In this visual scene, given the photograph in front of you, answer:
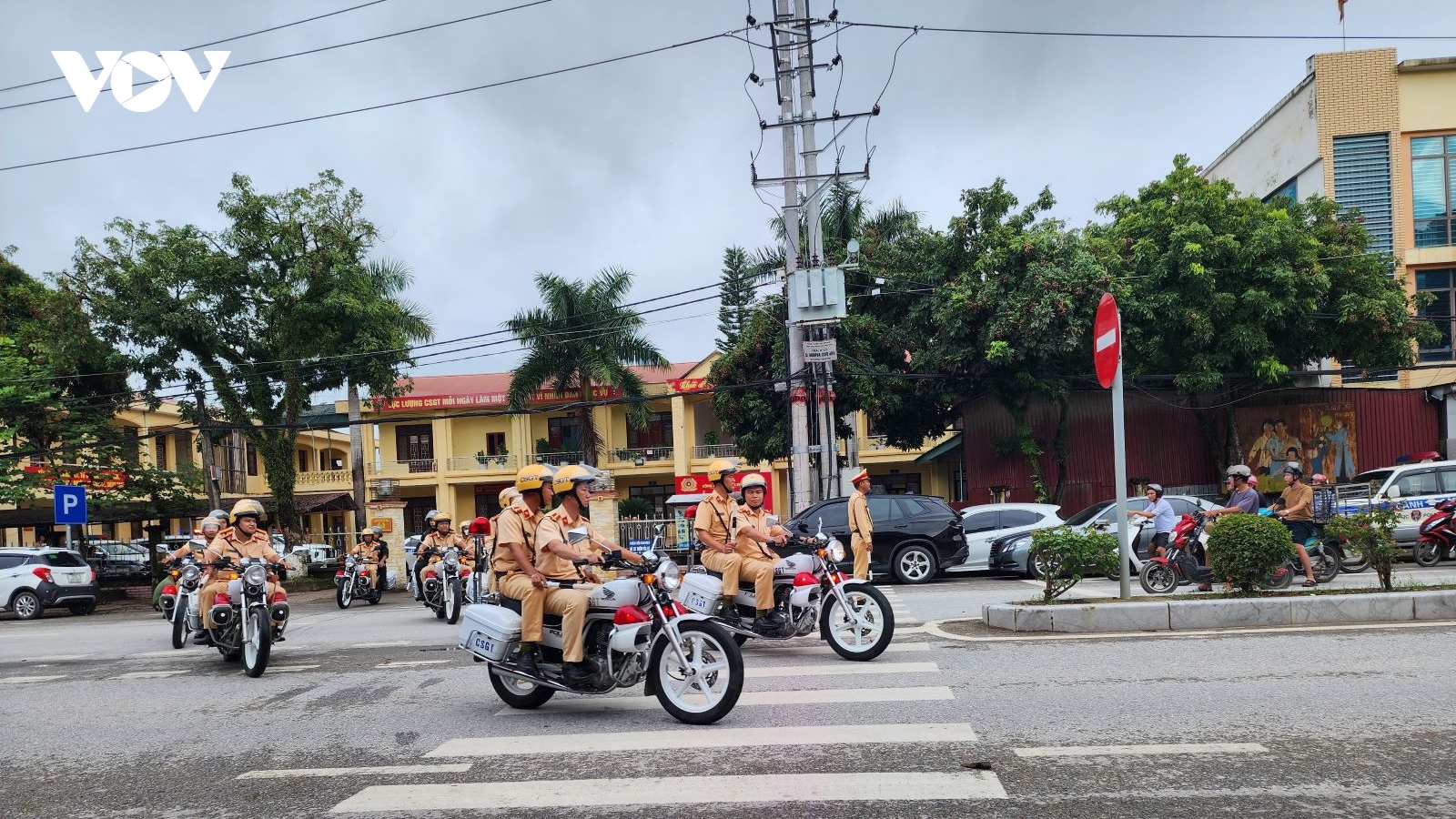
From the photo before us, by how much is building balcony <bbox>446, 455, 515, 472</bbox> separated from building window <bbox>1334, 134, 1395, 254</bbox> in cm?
3021

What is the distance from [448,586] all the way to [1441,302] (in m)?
26.0

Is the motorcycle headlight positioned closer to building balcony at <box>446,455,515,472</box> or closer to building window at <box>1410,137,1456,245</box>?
building window at <box>1410,137,1456,245</box>

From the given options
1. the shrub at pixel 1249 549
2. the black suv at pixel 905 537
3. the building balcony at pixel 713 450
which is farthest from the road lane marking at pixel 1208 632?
the building balcony at pixel 713 450

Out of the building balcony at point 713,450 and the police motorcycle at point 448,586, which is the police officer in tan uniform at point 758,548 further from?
the building balcony at point 713,450

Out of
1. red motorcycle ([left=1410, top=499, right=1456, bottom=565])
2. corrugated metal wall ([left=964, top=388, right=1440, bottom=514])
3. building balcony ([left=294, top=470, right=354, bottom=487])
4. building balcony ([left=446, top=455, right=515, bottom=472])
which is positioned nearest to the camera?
red motorcycle ([left=1410, top=499, right=1456, bottom=565])

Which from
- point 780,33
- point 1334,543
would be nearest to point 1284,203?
point 780,33

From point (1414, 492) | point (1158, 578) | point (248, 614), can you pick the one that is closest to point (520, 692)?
point (248, 614)

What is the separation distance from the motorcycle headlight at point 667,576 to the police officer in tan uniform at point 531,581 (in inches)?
17.3

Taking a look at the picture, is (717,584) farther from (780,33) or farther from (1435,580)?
(780,33)

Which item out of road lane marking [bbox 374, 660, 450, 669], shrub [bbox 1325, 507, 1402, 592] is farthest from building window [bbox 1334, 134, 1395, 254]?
road lane marking [bbox 374, 660, 450, 669]

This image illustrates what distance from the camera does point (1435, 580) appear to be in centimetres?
1249

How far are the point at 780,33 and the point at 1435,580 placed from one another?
1487 centimetres

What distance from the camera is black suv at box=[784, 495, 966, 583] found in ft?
59.9

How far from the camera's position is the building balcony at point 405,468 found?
45188 millimetres
